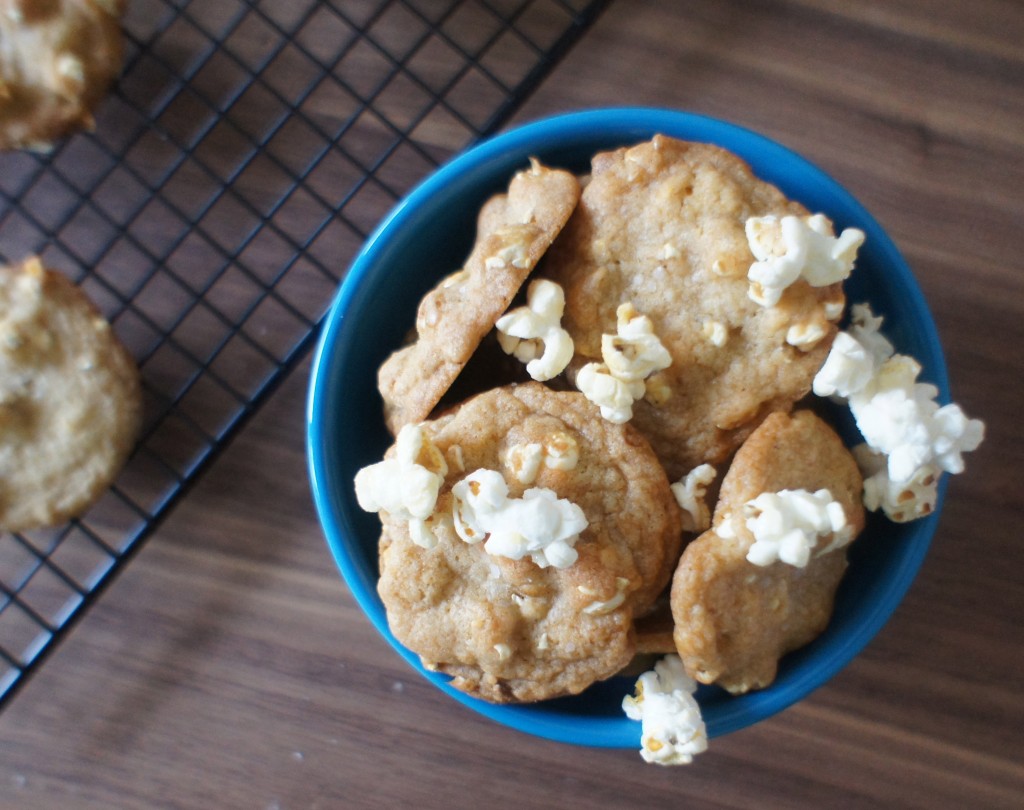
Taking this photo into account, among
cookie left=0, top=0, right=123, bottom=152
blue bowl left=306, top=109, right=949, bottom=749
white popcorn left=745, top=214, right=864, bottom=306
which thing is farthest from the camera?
cookie left=0, top=0, right=123, bottom=152

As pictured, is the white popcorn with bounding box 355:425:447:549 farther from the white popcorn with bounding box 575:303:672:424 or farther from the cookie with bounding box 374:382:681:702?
the white popcorn with bounding box 575:303:672:424

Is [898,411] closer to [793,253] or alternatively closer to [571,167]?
[793,253]

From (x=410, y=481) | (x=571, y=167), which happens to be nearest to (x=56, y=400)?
A: (x=410, y=481)

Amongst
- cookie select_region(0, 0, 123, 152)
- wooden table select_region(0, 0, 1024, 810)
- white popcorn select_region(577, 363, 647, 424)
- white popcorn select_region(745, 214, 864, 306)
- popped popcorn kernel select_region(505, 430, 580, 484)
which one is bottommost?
wooden table select_region(0, 0, 1024, 810)

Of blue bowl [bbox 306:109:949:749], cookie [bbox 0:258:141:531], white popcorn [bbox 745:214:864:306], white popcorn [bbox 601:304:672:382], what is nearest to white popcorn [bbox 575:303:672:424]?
white popcorn [bbox 601:304:672:382]

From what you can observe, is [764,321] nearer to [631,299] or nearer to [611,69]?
[631,299]

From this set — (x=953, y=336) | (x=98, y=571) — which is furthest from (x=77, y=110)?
(x=953, y=336)

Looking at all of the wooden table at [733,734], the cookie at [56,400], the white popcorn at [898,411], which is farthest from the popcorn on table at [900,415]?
the cookie at [56,400]

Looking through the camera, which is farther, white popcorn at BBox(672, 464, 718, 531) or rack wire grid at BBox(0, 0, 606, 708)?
rack wire grid at BBox(0, 0, 606, 708)
